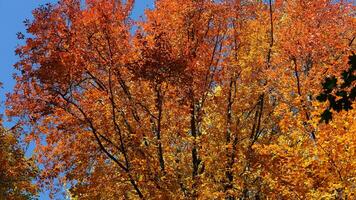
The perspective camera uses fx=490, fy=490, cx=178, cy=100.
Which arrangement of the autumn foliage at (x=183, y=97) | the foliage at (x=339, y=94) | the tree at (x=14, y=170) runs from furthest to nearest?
the tree at (x=14, y=170), the autumn foliage at (x=183, y=97), the foliage at (x=339, y=94)

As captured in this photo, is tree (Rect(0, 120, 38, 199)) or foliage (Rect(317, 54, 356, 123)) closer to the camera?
foliage (Rect(317, 54, 356, 123))

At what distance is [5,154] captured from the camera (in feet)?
81.6

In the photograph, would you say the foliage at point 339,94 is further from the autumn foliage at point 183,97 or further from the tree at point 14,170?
the tree at point 14,170

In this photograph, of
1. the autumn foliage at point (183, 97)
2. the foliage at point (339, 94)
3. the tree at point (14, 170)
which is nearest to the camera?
the foliage at point (339, 94)

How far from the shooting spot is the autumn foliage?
1938cm

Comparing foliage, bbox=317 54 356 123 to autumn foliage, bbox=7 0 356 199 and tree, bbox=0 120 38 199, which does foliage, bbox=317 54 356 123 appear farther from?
tree, bbox=0 120 38 199

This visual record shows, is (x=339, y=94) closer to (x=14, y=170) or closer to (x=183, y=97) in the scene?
(x=183, y=97)

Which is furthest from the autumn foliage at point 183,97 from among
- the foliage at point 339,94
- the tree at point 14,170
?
the foliage at point 339,94

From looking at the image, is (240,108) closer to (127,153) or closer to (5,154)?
(127,153)

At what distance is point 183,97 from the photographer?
20.5 meters

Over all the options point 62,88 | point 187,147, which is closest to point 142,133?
point 187,147

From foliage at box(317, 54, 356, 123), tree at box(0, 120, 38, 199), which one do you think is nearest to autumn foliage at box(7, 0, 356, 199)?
tree at box(0, 120, 38, 199)

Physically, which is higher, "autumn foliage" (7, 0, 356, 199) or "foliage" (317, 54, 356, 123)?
"autumn foliage" (7, 0, 356, 199)

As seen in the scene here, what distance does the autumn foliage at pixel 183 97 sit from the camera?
19375mm
